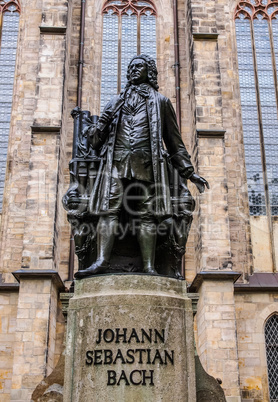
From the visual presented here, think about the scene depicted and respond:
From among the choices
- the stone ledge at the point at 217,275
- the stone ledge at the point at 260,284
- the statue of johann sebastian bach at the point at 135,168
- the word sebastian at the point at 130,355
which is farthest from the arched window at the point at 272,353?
the word sebastian at the point at 130,355

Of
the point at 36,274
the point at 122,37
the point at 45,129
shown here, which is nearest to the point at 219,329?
the point at 36,274

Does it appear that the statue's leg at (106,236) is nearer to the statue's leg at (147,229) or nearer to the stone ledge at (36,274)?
the statue's leg at (147,229)

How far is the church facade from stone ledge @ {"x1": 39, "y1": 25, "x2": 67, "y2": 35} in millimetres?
38

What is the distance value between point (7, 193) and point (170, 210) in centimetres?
1021

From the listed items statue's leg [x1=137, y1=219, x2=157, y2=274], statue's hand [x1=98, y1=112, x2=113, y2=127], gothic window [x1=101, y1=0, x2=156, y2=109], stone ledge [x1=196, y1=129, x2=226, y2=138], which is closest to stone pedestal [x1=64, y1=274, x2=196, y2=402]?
statue's leg [x1=137, y1=219, x2=157, y2=274]

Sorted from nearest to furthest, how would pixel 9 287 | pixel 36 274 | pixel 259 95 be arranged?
pixel 36 274 → pixel 9 287 → pixel 259 95

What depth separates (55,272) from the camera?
11.7 metres

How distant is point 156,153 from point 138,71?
3.15ft

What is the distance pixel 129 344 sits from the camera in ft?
13.1

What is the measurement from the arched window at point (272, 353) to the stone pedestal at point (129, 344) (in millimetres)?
9276

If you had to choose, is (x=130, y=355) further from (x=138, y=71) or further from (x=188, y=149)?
(x=188, y=149)

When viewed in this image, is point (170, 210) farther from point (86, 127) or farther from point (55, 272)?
point (55, 272)

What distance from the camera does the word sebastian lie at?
154 inches

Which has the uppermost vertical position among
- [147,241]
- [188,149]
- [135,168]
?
[188,149]
